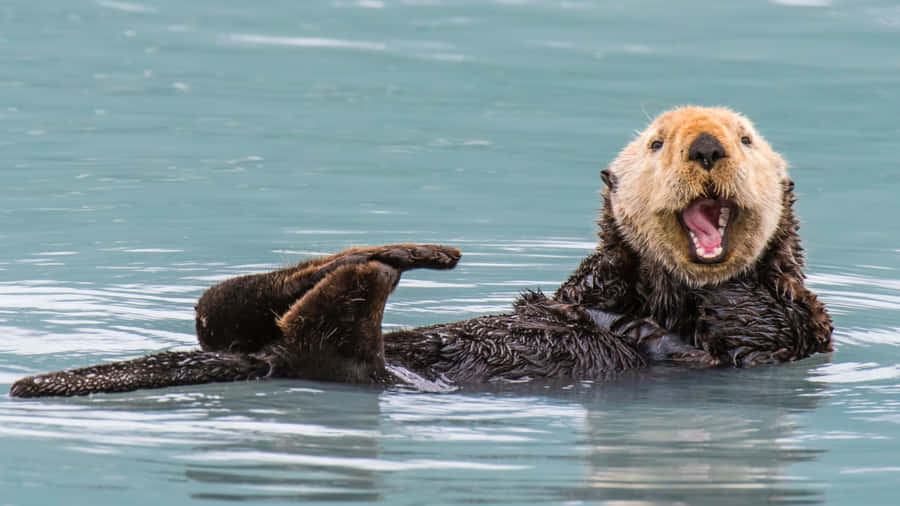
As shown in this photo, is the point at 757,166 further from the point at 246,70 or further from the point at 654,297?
the point at 246,70

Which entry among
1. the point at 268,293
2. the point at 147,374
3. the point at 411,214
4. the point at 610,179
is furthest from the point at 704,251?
the point at 411,214

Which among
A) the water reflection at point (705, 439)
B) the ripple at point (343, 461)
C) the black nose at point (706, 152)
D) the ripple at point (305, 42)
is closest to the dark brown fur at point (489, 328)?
the water reflection at point (705, 439)

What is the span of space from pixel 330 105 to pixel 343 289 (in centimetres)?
647

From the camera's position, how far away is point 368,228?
780 cm

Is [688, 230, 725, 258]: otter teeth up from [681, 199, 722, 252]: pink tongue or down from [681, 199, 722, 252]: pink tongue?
down

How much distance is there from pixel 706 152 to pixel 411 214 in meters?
3.42

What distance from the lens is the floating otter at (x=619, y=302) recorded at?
15.0 feet

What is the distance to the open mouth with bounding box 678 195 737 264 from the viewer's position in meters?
5.05

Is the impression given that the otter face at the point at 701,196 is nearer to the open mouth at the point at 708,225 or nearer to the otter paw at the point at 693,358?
the open mouth at the point at 708,225

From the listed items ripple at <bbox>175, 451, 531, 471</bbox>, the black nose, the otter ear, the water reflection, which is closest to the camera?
the water reflection

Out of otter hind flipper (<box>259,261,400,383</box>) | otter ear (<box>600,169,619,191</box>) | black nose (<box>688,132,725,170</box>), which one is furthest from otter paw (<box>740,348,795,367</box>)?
otter hind flipper (<box>259,261,400,383</box>)

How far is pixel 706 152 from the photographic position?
4.89 meters

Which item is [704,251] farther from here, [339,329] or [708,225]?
[339,329]

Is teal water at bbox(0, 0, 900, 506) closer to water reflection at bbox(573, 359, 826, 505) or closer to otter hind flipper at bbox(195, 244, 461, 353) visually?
water reflection at bbox(573, 359, 826, 505)
